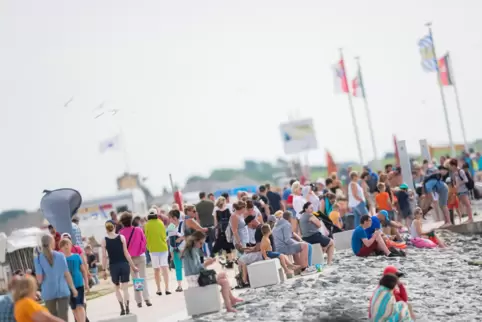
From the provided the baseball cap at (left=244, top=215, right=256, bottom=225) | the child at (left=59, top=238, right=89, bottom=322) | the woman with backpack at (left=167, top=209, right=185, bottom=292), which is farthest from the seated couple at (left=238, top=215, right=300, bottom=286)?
the child at (left=59, top=238, right=89, bottom=322)

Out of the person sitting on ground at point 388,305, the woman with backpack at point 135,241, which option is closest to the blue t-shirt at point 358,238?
the woman with backpack at point 135,241

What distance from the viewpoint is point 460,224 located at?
26.3 meters

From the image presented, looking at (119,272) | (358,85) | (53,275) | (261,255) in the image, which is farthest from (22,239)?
(358,85)

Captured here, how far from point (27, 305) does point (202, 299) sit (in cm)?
439

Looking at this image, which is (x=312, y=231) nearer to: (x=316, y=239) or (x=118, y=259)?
(x=316, y=239)

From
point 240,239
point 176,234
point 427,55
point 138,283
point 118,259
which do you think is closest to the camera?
point 118,259

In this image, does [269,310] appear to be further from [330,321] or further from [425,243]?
[425,243]

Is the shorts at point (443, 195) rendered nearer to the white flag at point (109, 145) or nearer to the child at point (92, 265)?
the child at point (92, 265)

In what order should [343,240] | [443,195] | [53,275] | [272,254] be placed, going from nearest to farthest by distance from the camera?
[53,275], [272,254], [343,240], [443,195]

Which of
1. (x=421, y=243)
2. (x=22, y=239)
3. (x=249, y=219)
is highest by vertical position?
(x=22, y=239)

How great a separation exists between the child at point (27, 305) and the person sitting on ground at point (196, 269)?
4263 millimetres

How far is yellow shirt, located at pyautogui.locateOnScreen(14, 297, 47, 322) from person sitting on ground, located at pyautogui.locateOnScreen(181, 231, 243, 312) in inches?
169

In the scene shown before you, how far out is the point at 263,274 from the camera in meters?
17.9

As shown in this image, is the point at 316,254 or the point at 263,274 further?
the point at 316,254
